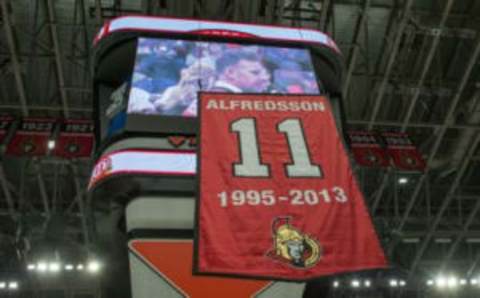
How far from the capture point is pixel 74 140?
13.9m

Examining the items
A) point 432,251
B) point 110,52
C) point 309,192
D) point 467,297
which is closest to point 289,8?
point 110,52

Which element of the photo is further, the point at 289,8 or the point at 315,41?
the point at 289,8

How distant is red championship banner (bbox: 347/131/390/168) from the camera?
564 inches

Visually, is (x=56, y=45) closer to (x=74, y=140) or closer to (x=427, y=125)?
(x=74, y=140)

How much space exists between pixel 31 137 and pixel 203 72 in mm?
7653

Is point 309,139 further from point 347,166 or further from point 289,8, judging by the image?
point 289,8

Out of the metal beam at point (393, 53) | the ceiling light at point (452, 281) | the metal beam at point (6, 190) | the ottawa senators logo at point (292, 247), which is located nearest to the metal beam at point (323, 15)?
the metal beam at point (393, 53)

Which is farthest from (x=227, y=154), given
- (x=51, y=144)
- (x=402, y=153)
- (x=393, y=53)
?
(x=393, y=53)

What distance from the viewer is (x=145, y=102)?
22.4 ft

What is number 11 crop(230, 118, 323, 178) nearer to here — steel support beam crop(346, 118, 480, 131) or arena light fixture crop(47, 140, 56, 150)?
arena light fixture crop(47, 140, 56, 150)

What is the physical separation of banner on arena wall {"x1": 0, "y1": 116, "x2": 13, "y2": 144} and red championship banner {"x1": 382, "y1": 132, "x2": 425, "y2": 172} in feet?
28.2

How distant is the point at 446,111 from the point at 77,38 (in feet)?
32.5

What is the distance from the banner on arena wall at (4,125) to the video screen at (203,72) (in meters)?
7.26

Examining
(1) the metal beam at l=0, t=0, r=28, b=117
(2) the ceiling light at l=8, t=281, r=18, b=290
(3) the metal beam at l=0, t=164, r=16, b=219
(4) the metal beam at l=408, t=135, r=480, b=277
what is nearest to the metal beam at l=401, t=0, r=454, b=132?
(4) the metal beam at l=408, t=135, r=480, b=277
